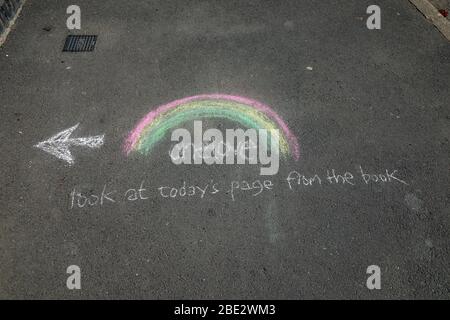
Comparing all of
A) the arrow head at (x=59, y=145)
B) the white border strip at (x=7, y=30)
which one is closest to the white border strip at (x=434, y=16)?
the arrow head at (x=59, y=145)

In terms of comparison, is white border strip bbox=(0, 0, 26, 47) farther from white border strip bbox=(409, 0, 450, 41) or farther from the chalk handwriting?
white border strip bbox=(409, 0, 450, 41)

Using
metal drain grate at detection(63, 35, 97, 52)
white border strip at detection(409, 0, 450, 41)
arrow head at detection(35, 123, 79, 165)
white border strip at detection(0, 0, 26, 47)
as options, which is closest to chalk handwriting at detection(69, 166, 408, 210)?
arrow head at detection(35, 123, 79, 165)

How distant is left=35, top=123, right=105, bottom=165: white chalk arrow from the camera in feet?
13.8

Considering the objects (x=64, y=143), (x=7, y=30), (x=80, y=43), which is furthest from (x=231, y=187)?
(x=7, y=30)

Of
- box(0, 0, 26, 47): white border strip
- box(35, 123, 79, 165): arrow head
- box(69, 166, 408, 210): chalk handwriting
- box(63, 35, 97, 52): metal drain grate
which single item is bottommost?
box(69, 166, 408, 210): chalk handwriting

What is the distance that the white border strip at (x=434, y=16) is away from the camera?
5.52 meters

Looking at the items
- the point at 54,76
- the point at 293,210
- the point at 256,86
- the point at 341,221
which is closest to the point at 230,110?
the point at 256,86

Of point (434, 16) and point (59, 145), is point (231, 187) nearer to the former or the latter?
point (59, 145)

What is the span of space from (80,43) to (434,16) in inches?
226

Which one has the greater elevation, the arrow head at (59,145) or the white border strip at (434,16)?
the white border strip at (434,16)

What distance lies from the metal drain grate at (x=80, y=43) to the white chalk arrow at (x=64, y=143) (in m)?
1.67

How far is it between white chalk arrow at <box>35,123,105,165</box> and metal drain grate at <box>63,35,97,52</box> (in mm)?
1666

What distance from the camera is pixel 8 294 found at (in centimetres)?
334

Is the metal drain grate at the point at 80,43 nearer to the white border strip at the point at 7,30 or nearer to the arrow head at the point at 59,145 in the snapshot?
the white border strip at the point at 7,30
